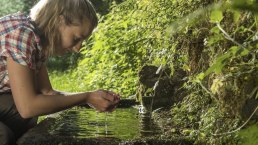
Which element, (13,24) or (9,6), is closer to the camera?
(13,24)

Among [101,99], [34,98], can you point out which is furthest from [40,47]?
[101,99]

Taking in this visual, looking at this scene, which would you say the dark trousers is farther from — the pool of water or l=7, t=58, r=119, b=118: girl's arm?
l=7, t=58, r=119, b=118: girl's arm

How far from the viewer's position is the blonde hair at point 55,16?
2.76 meters

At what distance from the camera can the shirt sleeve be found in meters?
2.67

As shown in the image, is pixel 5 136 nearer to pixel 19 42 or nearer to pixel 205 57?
pixel 19 42

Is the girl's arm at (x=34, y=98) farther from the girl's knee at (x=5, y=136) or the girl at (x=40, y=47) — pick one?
the girl's knee at (x=5, y=136)

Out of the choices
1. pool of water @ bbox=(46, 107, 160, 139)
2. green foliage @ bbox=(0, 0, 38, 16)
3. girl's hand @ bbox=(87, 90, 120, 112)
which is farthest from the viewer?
green foliage @ bbox=(0, 0, 38, 16)

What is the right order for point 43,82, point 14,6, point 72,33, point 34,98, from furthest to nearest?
point 14,6
point 43,82
point 72,33
point 34,98

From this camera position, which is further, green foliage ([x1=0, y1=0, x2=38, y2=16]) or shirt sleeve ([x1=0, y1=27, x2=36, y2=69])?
green foliage ([x1=0, y1=0, x2=38, y2=16])

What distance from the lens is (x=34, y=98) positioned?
8.70 feet

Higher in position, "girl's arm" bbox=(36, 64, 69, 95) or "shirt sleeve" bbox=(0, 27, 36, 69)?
"shirt sleeve" bbox=(0, 27, 36, 69)

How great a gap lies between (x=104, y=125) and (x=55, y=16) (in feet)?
4.53

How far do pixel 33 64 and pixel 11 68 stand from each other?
18 cm

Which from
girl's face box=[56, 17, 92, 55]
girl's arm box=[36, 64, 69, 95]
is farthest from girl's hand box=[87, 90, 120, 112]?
girl's arm box=[36, 64, 69, 95]
